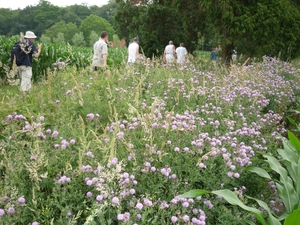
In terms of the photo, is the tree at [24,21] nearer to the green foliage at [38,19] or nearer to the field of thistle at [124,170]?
the green foliage at [38,19]

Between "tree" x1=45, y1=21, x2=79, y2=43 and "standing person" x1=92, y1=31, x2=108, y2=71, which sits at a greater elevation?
"standing person" x1=92, y1=31, x2=108, y2=71

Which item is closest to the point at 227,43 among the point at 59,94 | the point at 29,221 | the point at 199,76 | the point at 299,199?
the point at 199,76

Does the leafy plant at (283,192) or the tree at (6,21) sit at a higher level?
the leafy plant at (283,192)

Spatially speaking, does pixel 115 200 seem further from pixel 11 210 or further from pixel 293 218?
pixel 293 218

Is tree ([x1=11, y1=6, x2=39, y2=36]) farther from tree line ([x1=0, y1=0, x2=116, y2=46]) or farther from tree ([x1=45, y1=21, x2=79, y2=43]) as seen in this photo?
tree ([x1=45, y1=21, x2=79, y2=43])

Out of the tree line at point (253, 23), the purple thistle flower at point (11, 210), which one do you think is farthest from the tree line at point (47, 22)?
the purple thistle flower at point (11, 210)

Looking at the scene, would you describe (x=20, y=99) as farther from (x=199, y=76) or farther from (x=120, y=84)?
(x=199, y=76)

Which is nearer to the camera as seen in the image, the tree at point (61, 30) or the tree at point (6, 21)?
the tree at point (61, 30)

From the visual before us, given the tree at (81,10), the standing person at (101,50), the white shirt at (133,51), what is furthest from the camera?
the tree at (81,10)

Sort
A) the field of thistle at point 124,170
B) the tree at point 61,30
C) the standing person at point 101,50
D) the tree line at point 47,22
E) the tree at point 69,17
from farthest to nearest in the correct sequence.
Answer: the tree at point 69,17 < the tree line at point 47,22 < the tree at point 61,30 < the standing person at point 101,50 < the field of thistle at point 124,170

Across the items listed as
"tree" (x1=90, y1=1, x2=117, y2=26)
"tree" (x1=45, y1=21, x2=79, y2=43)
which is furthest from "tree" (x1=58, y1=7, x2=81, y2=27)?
"tree" (x1=45, y1=21, x2=79, y2=43)

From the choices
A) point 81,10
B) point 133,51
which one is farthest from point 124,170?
point 81,10

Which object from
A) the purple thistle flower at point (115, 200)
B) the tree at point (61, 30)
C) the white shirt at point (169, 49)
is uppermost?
the purple thistle flower at point (115, 200)

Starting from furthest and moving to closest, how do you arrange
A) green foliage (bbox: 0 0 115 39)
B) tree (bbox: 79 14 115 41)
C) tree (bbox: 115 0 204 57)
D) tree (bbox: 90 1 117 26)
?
1. tree (bbox: 90 1 117 26)
2. tree (bbox: 79 14 115 41)
3. green foliage (bbox: 0 0 115 39)
4. tree (bbox: 115 0 204 57)
